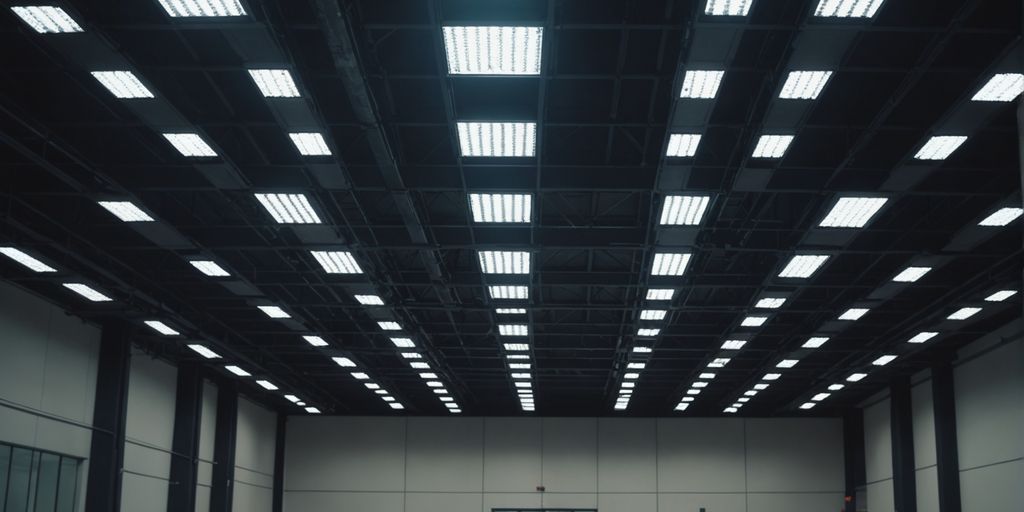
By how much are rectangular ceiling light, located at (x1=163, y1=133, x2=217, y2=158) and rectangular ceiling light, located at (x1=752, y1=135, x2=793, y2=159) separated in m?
12.5

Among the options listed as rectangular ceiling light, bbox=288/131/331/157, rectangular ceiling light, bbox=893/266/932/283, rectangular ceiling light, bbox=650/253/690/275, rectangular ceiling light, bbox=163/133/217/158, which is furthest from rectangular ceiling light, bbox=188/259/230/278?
rectangular ceiling light, bbox=893/266/932/283

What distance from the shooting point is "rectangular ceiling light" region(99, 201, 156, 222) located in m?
27.5

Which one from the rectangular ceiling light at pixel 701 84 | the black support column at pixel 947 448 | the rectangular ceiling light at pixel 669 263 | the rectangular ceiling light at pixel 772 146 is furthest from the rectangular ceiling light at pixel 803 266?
the black support column at pixel 947 448

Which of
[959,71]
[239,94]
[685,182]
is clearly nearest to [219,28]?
[239,94]

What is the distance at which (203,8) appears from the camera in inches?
697

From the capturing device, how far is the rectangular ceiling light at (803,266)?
31994 millimetres

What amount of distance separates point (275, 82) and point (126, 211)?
9950 millimetres

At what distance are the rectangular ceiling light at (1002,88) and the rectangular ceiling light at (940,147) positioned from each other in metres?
1.78

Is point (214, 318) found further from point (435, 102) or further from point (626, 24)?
point (626, 24)

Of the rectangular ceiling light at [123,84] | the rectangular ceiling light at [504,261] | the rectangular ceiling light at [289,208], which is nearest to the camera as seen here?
the rectangular ceiling light at [123,84]

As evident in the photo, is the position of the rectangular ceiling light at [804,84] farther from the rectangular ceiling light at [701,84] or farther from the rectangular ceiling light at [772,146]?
the rectangular ceiling light at [772,146]

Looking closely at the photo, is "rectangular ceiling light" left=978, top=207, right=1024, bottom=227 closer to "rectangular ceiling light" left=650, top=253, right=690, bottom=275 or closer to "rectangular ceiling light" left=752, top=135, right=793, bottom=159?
"rectangular ceiling light" left=752, top=135, right=793, bottom=159

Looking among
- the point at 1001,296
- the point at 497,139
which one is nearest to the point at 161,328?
the point at 497,139

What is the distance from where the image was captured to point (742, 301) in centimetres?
3878
